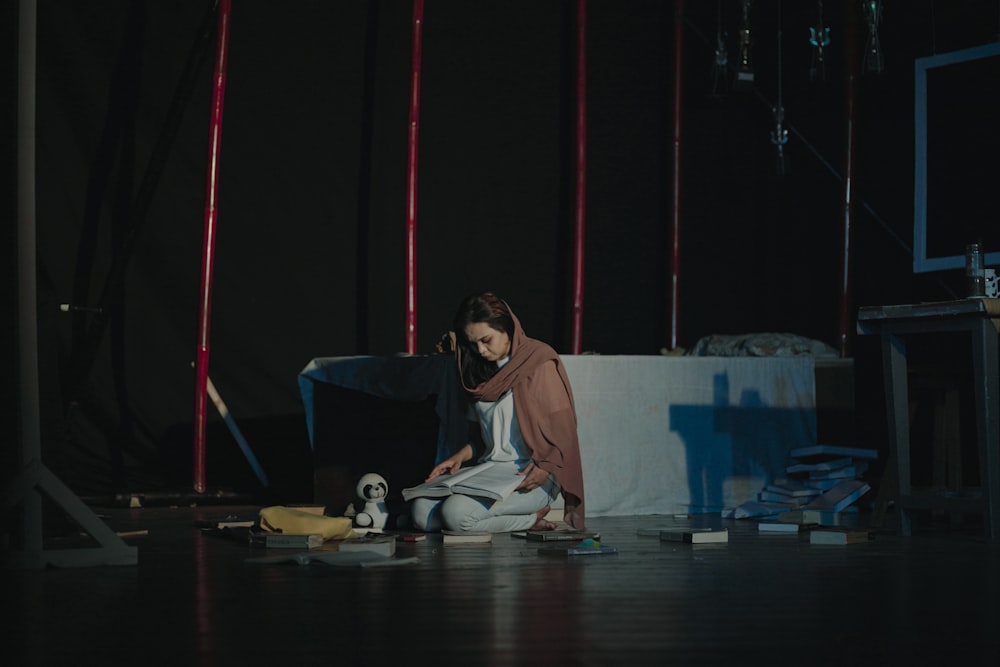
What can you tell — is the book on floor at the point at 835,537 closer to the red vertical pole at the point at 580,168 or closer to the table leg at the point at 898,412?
the table leg at the point at 898,412

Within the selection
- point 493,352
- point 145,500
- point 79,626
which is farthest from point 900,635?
point 145,500

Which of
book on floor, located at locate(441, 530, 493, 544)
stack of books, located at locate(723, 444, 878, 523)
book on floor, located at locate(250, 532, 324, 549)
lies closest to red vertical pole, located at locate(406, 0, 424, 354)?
stack of books, located at locate(723, 444, 878, 523)

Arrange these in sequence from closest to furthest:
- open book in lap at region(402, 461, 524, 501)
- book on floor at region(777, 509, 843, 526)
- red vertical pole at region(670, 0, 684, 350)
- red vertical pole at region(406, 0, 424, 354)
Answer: open book in lap at region(402, 461, 524, 501)
book on floor at region(777, 509, 843, 526)
red vertical pole at region(406, 0, 424, 354)
red vertical pole at region(670, 0, 684, 350)

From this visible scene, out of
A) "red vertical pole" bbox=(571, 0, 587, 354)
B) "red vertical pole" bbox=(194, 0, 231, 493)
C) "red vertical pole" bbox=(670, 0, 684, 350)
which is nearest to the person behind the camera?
"red vertical pole" bbox=(194, 0, 231, 493)

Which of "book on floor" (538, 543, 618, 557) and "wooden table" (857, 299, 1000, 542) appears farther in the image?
"wooden table" (857, 299, 1000, 542)

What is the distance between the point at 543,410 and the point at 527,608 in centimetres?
195

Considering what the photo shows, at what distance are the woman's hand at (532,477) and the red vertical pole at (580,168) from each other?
61.7 inches

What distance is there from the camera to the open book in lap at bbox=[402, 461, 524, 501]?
4148mm

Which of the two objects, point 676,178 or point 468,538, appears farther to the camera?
point 676,178

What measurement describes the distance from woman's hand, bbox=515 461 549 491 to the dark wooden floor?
2.18ft

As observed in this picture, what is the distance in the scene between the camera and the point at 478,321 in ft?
14.1

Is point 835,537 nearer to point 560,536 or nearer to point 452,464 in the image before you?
point 560,536

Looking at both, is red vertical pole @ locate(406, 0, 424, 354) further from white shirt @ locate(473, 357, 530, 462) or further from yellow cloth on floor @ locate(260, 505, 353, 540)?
yellow cloth on floor @ locate(260, 505, 353, 540)

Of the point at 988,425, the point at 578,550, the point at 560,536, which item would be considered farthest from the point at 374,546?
the point at 988,425
